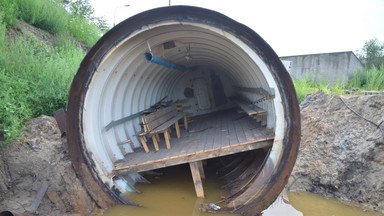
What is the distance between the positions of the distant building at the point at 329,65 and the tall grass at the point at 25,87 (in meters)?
8.62

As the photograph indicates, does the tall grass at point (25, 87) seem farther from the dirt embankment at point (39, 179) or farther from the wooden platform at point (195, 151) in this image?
the wooden platform at point (195, 151)

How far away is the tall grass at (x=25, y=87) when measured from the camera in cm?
411

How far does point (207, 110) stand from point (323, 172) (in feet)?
22.3

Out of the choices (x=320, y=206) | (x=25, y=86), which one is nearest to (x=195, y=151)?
(x=320, y=206)

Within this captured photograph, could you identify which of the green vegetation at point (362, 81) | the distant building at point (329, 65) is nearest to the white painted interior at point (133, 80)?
the green vegetation at point (362, 81)

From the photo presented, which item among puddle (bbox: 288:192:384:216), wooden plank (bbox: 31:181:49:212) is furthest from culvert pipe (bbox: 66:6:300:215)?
puddle (bbox: 288:192:384:216)

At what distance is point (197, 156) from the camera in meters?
4.65

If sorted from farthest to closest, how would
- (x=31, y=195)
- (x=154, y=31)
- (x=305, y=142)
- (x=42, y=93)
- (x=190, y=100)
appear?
(x=190, y=100)
(x=305, y=142)
(x=42, y=93)
(x=154, y=31)
(x=31, y=195)

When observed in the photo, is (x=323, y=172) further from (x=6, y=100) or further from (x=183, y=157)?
(x=6, y=100)

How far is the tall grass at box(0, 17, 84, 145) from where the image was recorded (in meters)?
4.11

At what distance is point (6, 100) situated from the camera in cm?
423

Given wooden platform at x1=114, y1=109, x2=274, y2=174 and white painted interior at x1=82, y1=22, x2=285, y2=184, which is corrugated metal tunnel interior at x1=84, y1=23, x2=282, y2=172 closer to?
white painted interior at x1=82, y1=22, x2=285, y2=184

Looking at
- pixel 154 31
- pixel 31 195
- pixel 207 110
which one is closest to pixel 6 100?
pixel 31 195

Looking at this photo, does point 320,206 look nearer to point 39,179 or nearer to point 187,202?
point 187,202
